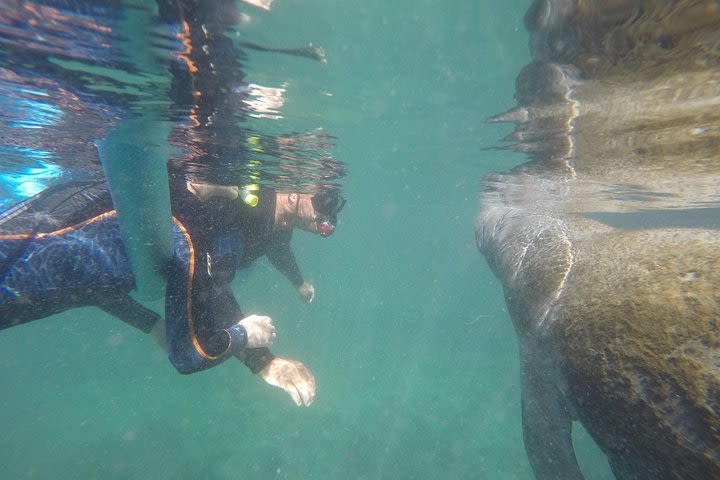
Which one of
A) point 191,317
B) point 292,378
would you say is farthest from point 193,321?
point 292,378

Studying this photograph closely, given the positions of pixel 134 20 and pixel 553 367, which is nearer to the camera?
pixel 553 367

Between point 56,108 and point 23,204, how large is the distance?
4180 millimetres

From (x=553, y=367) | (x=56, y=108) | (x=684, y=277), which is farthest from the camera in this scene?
(x=56, y=108)

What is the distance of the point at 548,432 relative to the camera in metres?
3.17

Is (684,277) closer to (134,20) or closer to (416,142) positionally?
(134,20)

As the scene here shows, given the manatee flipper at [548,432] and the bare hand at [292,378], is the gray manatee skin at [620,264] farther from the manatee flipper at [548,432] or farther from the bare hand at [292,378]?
the bare hand at [292,378]

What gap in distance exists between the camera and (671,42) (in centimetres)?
436

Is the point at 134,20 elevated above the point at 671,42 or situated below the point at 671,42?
below

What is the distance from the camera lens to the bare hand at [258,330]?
4047 mm

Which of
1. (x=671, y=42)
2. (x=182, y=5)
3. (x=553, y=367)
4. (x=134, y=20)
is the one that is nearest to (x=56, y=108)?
(x=134, y=20)

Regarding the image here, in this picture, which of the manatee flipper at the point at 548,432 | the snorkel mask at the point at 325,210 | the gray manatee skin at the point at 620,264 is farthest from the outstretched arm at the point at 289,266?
the manatee flipper at the point at 548,432

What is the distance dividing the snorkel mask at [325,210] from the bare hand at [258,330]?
2.83m

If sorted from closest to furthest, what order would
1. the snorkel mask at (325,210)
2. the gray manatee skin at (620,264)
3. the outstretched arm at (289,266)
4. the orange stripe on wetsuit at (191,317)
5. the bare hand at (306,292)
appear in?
the gray manatee skin at (620,264), the orange stripe on wetsuit at (191,317), the snorkel mask at (325,210), the outstretched arm at (289,266), the bare hand at (306,292)

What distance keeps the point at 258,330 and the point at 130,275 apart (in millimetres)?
1503
